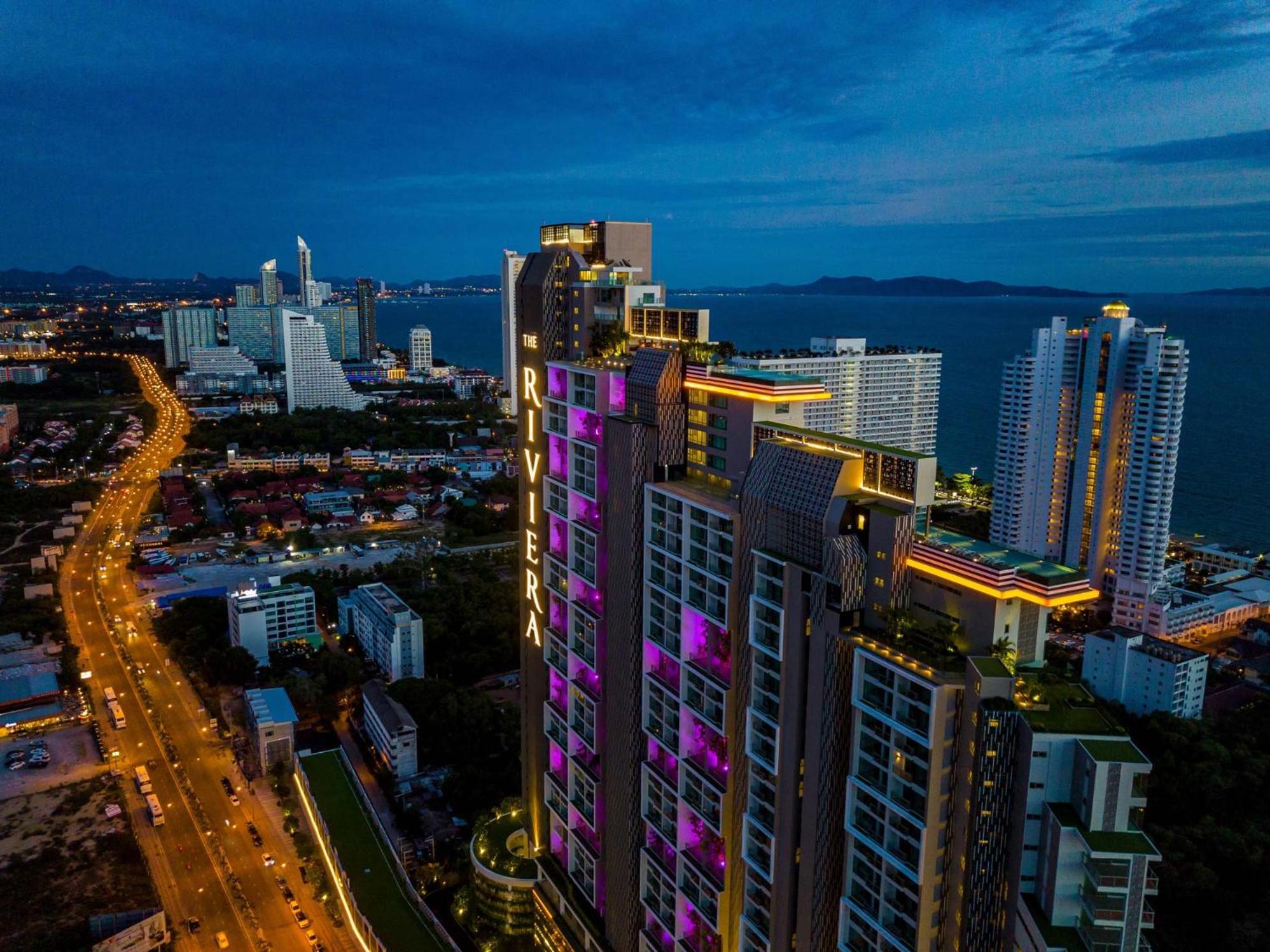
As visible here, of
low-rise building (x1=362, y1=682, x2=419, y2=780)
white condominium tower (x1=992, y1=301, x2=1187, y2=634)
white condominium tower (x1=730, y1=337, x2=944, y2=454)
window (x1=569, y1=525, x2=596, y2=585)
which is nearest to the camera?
window (x1=569, y1=525, x2=596, y2=585)

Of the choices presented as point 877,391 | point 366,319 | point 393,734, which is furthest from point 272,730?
point 366,319

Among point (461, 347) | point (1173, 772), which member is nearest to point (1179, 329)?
point (461, 347)

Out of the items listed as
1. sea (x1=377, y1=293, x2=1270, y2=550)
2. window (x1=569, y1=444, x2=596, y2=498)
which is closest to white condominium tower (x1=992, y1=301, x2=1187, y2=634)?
sea (x1=377, y1=293, x2=1270, y2=550)

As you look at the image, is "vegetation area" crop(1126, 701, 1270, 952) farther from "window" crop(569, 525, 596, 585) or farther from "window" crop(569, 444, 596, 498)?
"window" crop(569, 444, 596, 498)

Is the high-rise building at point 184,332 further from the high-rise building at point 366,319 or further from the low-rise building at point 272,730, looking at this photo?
the low-rise building at point 272,730

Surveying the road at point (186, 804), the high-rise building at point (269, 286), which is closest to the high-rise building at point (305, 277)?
the high-rise building at point (269, 286)

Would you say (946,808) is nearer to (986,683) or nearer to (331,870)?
(986,683)

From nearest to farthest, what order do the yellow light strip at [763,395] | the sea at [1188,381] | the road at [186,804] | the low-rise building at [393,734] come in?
the yellow light strip at [763,395] < the road at [186,804] < the low-rise building at [393,734] < the sea at [1188,381]
